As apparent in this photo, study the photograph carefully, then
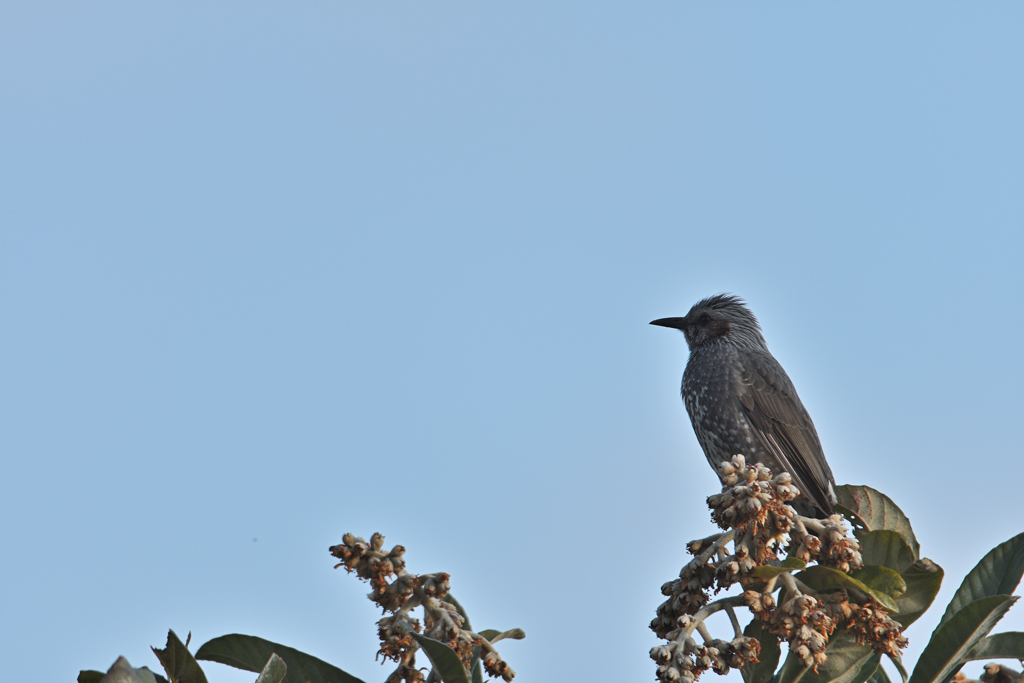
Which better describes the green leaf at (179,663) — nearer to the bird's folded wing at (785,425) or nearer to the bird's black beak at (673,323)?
the bird's folded wing at (785,425)

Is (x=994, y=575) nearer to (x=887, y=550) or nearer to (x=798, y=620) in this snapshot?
(x=887, y=550)

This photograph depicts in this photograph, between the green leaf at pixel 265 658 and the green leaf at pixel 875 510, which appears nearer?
the green leaf at pixel 265 658

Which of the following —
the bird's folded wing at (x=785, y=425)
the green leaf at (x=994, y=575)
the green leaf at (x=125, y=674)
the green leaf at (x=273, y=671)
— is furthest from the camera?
the bird's folded wing at (x=785, y=425)

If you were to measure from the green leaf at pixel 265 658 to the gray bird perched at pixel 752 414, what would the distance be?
394cm

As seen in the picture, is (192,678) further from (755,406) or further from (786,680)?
(755,406)

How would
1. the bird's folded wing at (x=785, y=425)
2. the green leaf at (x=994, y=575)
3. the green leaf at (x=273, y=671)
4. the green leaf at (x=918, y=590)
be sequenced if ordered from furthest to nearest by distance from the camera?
1. the bird's folded wing at (x=785, y=425)
2. the green leaf at (x=994, y=575)
3. the green leaf at (x=918, y=590)
4. the green leaf at (x=273, y=671)

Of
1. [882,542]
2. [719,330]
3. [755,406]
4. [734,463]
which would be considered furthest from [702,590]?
[719,330]

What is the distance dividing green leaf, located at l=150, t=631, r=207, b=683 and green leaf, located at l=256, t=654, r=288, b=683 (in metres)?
0.17

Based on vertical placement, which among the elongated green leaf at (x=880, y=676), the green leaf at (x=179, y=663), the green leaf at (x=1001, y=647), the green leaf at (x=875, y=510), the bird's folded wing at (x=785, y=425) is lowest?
the green leaf at (x=1001, y=647)

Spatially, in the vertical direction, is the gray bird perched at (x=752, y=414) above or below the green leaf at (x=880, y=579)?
above

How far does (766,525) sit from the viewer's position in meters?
2.21

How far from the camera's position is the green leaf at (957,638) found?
2342mm

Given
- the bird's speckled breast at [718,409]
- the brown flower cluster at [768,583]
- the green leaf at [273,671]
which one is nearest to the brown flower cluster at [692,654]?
the brown flower cluster at [768,583]

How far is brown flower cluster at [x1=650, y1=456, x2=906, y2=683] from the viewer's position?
2.11 m
